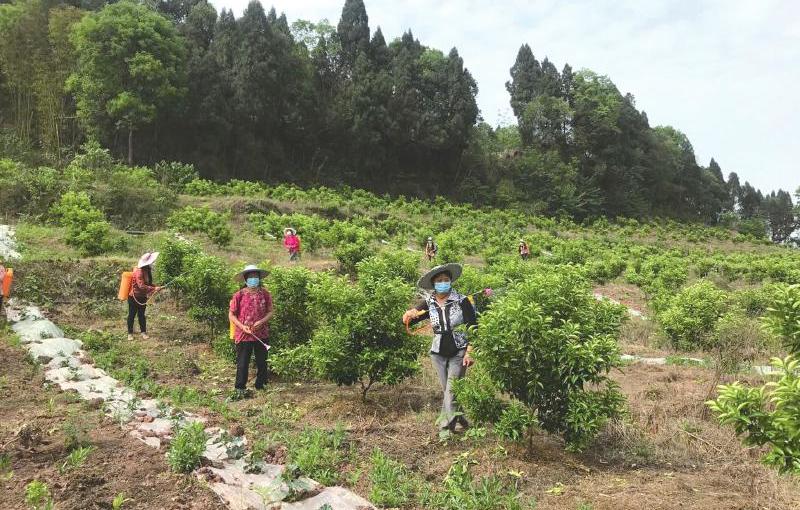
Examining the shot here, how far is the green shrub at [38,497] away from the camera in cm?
337

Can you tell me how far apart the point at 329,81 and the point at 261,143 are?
858 centimetres

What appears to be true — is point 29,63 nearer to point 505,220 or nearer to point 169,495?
point 505,220

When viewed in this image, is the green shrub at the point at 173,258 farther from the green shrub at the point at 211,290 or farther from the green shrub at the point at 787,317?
the green shrub at the point at 787,317

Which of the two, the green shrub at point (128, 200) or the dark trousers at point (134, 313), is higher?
the green shrub at point (128, 200)

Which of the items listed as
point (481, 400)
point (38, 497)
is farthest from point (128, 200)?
point (481, 400)

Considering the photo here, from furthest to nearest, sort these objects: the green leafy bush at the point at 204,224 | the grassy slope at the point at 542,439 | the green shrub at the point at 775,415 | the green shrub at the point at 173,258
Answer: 1. the green leafy bush at the point at 204,224
2. the green shrub at the point at 173,258
3. the grassy slope at the point at 542,439
4. the green shrub at the point at 775,415

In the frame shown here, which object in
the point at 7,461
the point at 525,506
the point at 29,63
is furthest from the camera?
the point at 29,63

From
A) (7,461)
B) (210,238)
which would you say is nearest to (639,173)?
(210,238)

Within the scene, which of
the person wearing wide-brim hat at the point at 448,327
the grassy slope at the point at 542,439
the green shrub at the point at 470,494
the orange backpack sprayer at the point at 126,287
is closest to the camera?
the green shrub at the point at 470,494

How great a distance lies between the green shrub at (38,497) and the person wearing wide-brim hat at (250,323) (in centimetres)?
257

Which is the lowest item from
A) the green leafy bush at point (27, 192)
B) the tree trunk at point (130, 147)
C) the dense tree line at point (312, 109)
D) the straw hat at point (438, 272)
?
the straw hat at point (438, 272)

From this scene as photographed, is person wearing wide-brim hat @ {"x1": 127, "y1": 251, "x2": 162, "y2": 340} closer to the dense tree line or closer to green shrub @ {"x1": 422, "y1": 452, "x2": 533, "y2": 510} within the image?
green shrub @ {"x1": 422, "y1": 452, "x2": 533, "y2": 510}

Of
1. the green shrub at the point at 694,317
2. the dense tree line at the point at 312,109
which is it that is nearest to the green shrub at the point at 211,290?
the green shrub at the point at 694,317

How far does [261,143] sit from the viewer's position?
34531mm
